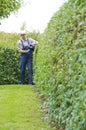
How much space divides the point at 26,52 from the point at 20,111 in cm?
505

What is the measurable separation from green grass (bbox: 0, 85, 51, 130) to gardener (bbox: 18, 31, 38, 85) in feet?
7.01

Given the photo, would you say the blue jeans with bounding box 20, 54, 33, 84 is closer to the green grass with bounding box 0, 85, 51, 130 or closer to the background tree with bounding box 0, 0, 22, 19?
the green grass with bounding box 0, 85, 51, 130

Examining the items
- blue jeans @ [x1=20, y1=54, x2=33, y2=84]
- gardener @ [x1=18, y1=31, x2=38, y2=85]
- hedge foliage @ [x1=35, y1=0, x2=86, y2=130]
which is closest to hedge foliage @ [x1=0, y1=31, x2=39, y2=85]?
gardener @ [x1=18, y1=31, x2=38, y2=85]

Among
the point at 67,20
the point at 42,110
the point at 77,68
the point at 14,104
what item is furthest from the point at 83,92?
the point at 14,104

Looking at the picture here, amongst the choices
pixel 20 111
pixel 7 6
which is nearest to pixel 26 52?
pixel 7 6

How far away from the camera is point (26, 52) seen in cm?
1223

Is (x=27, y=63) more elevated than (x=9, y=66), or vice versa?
(x=27, y=63)

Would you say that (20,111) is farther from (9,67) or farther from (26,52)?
(9,67)

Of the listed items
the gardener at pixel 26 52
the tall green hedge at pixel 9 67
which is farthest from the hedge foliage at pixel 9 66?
→ the gardener at pixel 26 52

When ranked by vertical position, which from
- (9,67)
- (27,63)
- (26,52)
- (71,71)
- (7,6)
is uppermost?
(71,71)

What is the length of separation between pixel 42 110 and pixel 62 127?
1838 mm

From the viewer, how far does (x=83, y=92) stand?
3834mm

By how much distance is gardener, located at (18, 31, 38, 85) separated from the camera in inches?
480

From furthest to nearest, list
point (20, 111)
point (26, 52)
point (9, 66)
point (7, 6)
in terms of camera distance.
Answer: point (7, 6)
point (9, 66)
point (26, 52)
point (20, 111)
